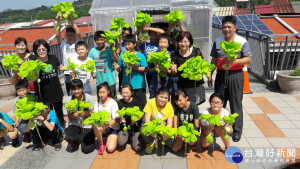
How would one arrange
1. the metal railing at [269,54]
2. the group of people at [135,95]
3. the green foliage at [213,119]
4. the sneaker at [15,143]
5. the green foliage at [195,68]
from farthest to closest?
the metal railing at [269,54] < the sneaker at [15,143] < the group of people at [135,95] < the green foliage at [195,68] < the green foliage at [213,119]

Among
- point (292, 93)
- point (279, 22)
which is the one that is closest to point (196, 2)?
point (292, 93)

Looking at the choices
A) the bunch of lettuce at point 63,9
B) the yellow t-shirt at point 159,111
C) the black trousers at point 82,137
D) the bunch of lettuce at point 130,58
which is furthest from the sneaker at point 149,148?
the bunch of lettuce at point 63,9

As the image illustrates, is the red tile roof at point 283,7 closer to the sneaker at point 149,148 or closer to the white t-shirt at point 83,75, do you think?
the white t-shirt at point 83,75

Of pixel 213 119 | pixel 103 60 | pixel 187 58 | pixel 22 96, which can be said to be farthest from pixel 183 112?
pixel 22 96

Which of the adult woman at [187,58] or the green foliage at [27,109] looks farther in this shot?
the adult woman at [187,58]

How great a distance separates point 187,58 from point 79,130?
2254 mm

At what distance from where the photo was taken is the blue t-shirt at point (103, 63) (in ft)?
13.9

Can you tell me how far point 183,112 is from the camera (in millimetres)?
3531

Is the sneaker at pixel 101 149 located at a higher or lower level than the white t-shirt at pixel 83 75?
lower

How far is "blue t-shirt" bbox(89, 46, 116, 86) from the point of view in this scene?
167 inches

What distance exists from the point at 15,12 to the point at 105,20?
482 ft

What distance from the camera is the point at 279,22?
2048cm

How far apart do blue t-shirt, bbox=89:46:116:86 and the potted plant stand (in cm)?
454

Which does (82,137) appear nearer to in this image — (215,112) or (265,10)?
(215,112)
